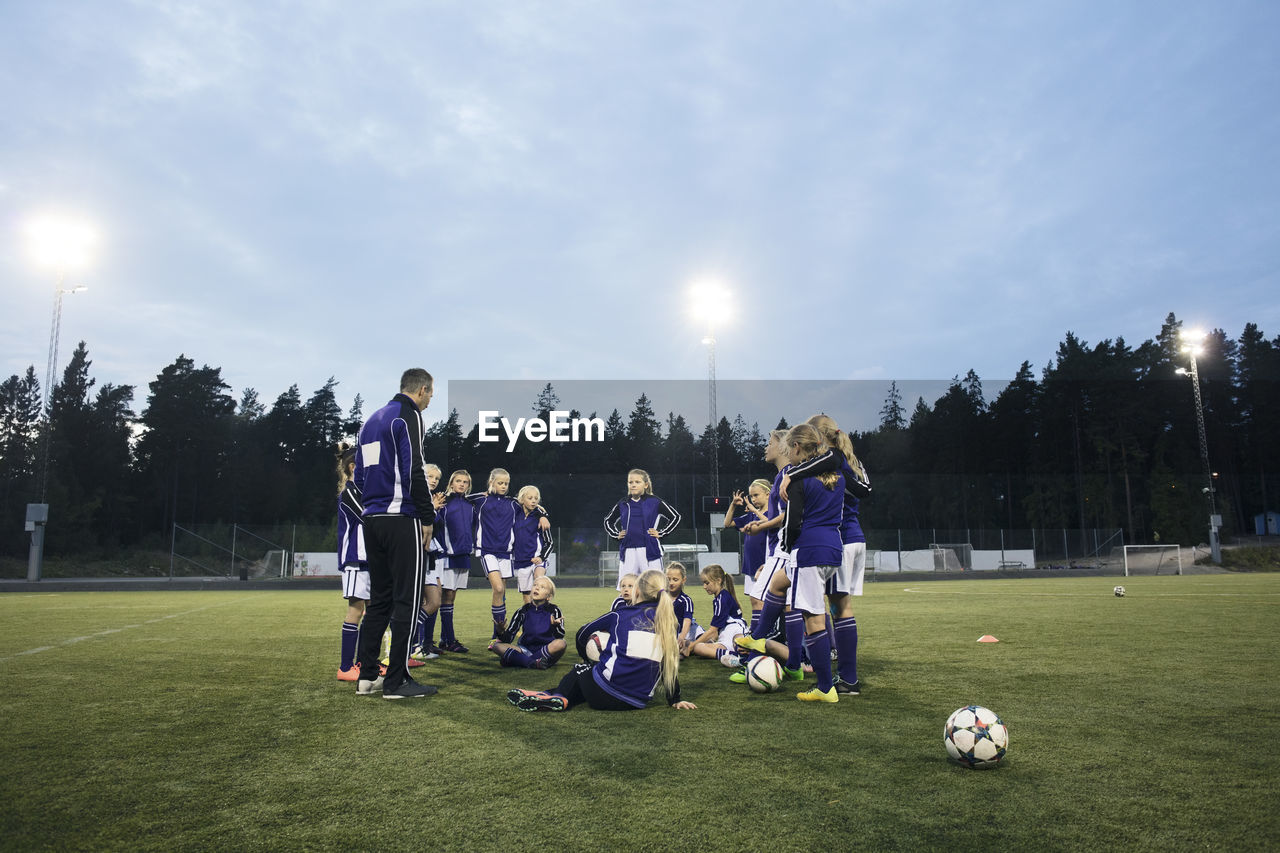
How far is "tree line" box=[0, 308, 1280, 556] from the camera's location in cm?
5778

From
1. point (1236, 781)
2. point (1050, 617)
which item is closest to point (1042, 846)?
point (1236, 781)

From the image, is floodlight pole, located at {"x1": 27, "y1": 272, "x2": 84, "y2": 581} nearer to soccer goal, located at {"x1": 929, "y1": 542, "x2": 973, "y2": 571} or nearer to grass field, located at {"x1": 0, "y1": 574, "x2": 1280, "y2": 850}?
grass field, located at {"x1": 0, "y1": 574, "x2": 1280, "y2": 850}

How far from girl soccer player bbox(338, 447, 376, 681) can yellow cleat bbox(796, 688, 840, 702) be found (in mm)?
3481

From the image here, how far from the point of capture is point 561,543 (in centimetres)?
3731

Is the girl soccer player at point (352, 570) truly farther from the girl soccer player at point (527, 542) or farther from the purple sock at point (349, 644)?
the girl soccer player at point (527, 542)

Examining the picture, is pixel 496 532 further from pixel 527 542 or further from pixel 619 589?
pixel 619 589

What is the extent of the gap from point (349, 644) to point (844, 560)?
4.02 metres

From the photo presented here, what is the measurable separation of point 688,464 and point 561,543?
30.9 metres

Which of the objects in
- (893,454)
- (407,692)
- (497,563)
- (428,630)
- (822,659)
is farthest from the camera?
(893,454)

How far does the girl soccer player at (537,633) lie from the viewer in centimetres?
671

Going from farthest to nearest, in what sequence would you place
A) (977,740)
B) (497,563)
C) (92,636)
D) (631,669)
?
(92,636), (497,563), (631,669), (977,740)

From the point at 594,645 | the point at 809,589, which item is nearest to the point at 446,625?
the point at 594,645

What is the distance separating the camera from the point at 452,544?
797 centimetres

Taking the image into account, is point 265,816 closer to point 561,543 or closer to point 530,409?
point 561,543
